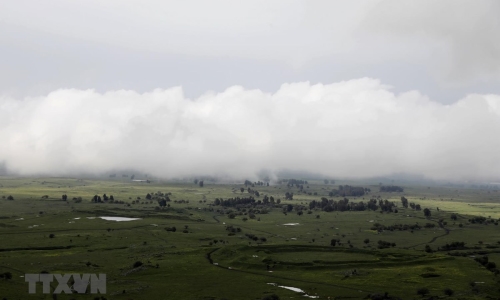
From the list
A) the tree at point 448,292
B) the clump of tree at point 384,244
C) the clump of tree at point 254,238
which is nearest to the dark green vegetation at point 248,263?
the tree at point 448,292

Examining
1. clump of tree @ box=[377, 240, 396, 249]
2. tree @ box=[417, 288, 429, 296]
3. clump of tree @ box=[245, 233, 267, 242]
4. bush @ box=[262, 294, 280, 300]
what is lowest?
bush @ box=[262, 294, 280, 300]

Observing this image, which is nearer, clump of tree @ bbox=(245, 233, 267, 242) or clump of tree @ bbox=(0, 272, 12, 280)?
clump of tree @ bbox=(0, 272, 12, 280)

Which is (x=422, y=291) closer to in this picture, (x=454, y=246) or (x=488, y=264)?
(x=488, y=264)

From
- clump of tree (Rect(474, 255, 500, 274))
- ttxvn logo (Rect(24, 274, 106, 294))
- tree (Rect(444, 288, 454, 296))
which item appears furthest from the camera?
clump of tree (Rect(474, 255, 500, 274))

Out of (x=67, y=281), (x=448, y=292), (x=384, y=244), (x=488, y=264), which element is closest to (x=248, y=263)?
(x=67, y=281)

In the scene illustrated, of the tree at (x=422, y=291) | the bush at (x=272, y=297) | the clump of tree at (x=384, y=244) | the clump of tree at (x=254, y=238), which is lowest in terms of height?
the bush at (x=272, y=297)

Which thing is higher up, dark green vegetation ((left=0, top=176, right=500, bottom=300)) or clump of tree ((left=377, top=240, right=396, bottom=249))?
clump of tree ((left=377, top=240, right=396, bottom=249))

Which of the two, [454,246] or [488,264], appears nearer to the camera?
[488,264]

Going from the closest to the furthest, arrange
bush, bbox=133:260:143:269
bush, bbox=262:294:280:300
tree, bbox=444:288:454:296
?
bush, bbox=262:294:280:300 < tree, bbox=444:288:454:296 < bush, bbox=133:260:143:269

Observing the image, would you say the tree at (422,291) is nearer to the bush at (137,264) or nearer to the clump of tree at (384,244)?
the clump of tree at (384,244)

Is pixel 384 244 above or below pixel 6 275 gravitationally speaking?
above

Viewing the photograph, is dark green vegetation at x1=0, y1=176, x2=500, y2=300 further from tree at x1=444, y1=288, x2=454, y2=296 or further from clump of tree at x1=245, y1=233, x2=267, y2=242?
clump of tree at x1=245, y1=233, x2=267, y2=242

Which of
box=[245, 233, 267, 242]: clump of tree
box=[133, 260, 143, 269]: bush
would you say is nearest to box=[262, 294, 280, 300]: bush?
box=[133, 260, 143, 269]: bush

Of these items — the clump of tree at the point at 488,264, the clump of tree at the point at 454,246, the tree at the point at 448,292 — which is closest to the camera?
the tree at the point at 448,292
